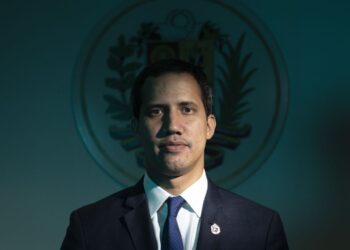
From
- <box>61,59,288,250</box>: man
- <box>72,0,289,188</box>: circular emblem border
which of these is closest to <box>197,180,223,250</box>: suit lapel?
<box>61,59,288,250</box>: man

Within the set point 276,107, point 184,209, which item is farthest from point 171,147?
point 276,107

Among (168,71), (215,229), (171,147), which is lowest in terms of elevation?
(215,229)

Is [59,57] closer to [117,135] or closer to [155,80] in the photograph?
[117,135]

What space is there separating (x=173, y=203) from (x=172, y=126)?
16 cm

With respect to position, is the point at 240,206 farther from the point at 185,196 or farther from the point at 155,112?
the point at 155,112

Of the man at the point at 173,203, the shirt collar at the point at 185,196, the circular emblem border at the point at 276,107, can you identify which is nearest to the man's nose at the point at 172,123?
the man at the point at 173,203

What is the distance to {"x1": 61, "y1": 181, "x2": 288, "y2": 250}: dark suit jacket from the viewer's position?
103 cm

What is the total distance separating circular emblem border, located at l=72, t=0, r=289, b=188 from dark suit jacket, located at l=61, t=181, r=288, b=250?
786mm

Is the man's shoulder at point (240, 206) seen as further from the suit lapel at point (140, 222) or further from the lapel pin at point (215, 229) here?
the suit lapel at point (140, 222)

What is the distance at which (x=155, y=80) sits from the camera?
107 cm

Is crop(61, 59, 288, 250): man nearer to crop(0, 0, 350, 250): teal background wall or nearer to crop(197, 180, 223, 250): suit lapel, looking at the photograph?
crop(197, 180, 223, 250): suit lapel

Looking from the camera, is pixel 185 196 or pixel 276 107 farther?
pixel 276 107

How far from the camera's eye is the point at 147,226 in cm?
103

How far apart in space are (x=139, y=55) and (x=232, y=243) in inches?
41.3
